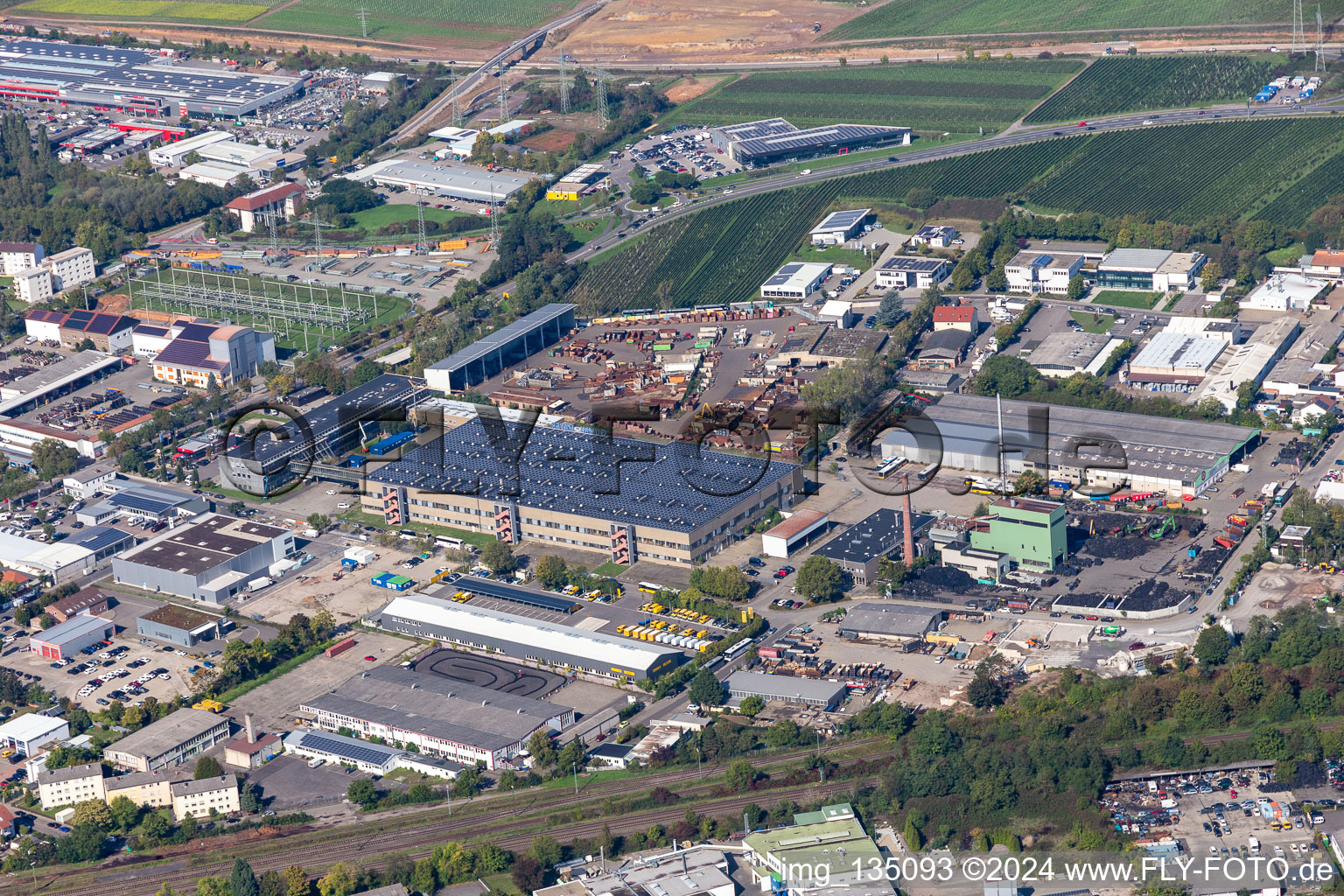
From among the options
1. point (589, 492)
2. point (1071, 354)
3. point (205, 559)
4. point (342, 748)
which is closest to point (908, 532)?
point (589, 492)

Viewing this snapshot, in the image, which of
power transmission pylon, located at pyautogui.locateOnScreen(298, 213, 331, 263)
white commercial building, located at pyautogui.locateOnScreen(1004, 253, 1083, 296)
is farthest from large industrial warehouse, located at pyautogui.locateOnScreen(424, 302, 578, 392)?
white commercial building, located at pyautogui.locateOnScreen(1004, 253, 1083, 296)

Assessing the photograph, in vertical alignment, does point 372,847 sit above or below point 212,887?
below

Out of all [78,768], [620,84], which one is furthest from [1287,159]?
[78,768]

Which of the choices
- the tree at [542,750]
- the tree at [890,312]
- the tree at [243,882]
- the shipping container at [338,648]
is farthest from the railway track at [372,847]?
the tree at [890,312]

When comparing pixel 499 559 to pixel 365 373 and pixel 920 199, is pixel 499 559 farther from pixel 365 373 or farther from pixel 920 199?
pixel 920 199

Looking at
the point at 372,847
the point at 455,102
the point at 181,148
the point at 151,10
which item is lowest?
the point at 372,847

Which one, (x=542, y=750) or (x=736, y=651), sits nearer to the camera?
(x=542, y=750)

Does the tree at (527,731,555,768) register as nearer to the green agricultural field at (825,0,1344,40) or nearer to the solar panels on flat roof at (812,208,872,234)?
the solar panels on flat roof at (812,208,872,234)
